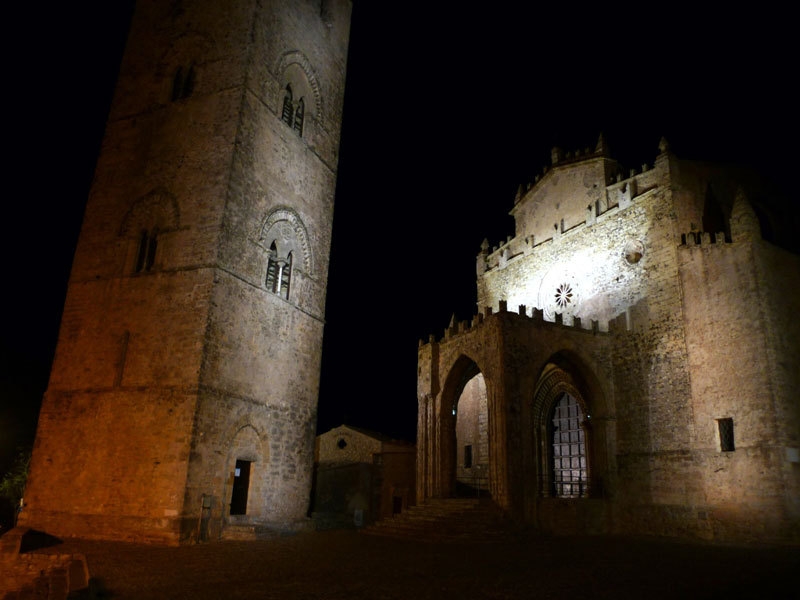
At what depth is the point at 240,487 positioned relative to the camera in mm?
16797

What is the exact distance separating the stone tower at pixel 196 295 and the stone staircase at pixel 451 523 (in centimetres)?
321

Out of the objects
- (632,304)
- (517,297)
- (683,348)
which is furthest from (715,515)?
(517,297)

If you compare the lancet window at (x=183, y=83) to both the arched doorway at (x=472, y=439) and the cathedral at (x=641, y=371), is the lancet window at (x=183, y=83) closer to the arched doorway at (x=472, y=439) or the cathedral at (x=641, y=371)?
the cathedral at (x=641, y=371)

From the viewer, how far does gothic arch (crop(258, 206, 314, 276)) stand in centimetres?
1811

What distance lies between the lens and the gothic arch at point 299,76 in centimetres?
1988

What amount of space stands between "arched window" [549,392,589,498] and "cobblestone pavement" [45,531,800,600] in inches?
237

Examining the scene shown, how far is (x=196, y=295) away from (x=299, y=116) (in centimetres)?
833

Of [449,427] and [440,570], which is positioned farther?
[449,427]

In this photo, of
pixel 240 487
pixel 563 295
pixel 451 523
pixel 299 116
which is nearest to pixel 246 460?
pixel 240 487

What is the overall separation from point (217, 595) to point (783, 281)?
1658cm

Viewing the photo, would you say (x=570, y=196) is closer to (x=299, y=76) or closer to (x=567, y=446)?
(x=567, y=446)

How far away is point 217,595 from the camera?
7504 millimetres

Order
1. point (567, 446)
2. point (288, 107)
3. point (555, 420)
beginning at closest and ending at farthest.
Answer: point (288, 107)
point (567, 446)
point (555, 420)

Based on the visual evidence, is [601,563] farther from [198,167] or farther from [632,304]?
[198,167]
